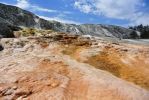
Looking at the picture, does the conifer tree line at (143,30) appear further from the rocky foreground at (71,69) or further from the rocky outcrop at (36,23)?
the rocky foreground at (71,69)

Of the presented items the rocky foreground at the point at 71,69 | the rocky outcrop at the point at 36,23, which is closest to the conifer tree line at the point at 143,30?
the rocky outcrop at the point at 36,23

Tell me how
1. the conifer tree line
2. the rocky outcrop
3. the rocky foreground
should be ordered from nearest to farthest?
the rocky foreground
the rocky outcrop
the conifer tree line

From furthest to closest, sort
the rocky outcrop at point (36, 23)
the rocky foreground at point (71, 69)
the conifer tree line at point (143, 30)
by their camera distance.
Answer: the conifer tree line at point (143, 30), the rocky outcrop at point (36, 23), the rocky foreground at point (71, 69)

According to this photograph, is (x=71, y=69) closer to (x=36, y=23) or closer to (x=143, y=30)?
(x=36, y=23)

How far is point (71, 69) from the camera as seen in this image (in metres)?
13.8

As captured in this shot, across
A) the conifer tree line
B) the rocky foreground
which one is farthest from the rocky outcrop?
the rocky foreground

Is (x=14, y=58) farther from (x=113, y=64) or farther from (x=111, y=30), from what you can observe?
(x=111, y=30)

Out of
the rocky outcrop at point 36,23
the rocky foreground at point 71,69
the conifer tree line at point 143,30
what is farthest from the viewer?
the conifer tree line at point 143,30

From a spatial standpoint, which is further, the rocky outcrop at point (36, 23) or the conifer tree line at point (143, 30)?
the conifer tree line at point (143, 30)

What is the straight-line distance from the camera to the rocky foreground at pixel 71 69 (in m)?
11.7

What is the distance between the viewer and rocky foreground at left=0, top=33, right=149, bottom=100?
11.7 m

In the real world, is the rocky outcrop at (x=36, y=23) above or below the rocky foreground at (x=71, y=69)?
above

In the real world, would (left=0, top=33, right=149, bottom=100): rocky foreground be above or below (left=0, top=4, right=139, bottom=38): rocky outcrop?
below

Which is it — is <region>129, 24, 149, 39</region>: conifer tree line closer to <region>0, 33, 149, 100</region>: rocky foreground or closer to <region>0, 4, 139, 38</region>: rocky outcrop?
<region>0, 4, 139, 38</region>: rocky outcrop
